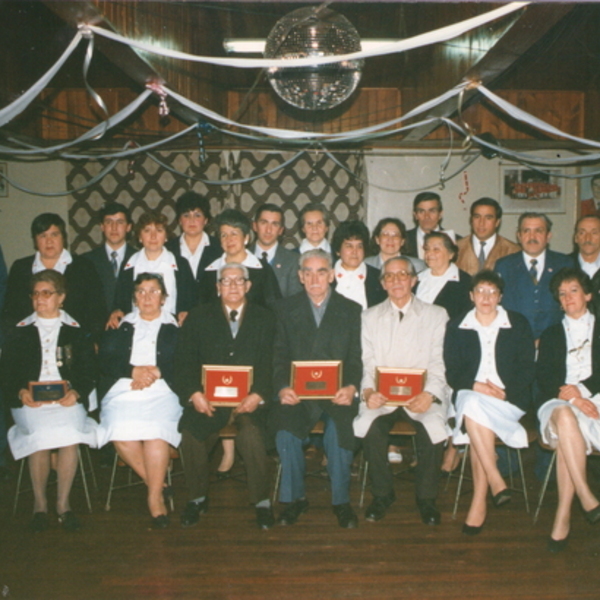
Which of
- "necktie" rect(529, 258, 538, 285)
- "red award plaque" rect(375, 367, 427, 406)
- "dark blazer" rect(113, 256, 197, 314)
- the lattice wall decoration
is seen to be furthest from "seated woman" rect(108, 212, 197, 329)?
the lattice wall decoration

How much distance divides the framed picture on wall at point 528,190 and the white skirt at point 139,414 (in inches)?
172

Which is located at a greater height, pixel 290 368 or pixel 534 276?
pixel 534 276

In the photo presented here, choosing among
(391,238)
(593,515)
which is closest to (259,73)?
(391,238)

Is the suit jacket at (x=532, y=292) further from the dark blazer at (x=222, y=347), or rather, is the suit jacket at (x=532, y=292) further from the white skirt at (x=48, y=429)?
the white skirt at (x=48, y=429)

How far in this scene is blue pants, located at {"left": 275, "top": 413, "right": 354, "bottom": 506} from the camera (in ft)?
10.9

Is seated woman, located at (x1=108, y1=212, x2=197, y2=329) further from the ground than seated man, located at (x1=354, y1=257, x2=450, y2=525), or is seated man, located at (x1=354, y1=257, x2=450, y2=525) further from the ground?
seated woman, located at (x1=108, y1=212, x2=197, y2=329)

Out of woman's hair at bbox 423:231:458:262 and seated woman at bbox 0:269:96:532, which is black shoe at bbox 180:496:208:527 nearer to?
seated woman at bbox 0:269:96:532

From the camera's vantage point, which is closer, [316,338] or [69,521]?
[69,521]

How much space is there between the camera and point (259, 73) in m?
3.86

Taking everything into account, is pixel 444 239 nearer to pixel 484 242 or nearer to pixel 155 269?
pixel 484 242

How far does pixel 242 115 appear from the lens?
6086 millimetres

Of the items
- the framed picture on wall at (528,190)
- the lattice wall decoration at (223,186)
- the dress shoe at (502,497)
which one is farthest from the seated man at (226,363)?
the framed picture on wall at (528,190)

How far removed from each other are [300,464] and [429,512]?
742 mm

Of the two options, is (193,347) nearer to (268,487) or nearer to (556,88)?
(268,487)
